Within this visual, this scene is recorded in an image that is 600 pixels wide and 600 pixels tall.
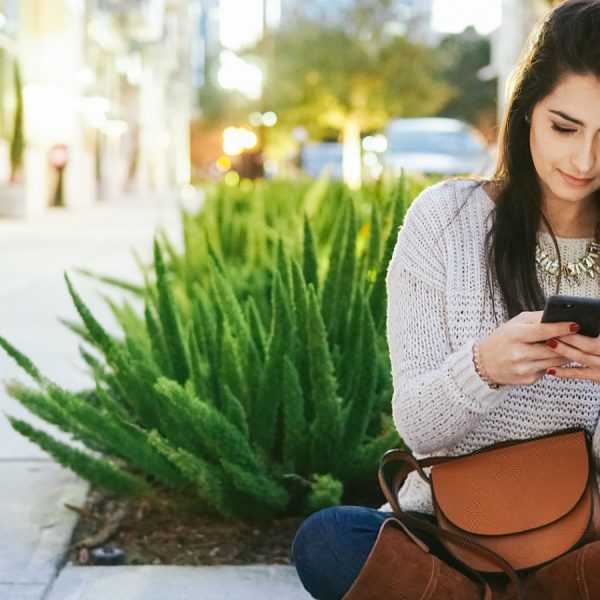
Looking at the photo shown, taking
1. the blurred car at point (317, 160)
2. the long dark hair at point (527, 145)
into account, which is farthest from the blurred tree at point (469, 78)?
the long dark hair at point (527, 145)

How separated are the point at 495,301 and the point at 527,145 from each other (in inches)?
11.4

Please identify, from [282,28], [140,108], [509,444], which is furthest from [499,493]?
[140,108]

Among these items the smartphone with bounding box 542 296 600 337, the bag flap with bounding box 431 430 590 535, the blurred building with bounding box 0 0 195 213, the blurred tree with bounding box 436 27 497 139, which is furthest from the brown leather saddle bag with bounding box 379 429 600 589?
the blurred tree with bounding box 436 27 497 139

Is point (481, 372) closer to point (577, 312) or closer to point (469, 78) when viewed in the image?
point (577, 312)

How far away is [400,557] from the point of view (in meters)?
1.85

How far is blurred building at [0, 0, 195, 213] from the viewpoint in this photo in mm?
20094

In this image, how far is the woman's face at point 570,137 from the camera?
6.37ft

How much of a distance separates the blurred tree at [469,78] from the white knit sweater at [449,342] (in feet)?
147

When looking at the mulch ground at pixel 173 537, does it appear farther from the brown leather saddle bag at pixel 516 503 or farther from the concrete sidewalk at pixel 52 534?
the brown leather saddle bag at pixel 516 503

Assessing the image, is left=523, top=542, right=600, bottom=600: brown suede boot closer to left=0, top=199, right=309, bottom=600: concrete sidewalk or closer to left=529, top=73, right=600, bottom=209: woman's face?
left=529, top=73, right=600, bottom=209: woman's face

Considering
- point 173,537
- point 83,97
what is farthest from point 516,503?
point 83,97

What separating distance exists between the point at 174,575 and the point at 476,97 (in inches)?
1875

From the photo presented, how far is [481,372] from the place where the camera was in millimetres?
1883

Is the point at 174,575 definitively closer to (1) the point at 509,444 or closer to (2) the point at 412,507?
(2) the point at 412,507
